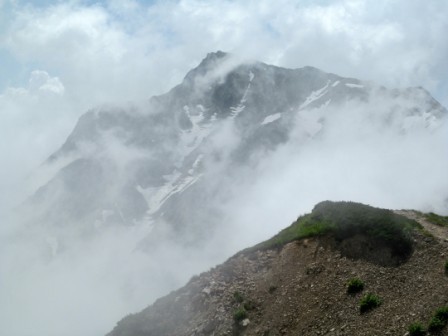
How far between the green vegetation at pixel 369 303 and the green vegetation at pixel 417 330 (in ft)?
11.9

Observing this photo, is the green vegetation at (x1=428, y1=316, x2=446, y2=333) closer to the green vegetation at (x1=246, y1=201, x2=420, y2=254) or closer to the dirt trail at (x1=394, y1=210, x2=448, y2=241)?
the green vegetation at (x1=246, y1=201, x2=420, y2=254)

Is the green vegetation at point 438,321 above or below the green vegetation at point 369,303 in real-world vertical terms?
below

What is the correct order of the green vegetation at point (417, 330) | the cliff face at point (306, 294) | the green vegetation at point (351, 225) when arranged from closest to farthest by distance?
the green vegetation at point (417, 330)
the cliff face at point (306, 294)
the green vegetation at point (351, 225)

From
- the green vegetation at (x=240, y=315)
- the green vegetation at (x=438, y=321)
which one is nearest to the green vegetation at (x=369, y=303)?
the green vegetation at (x=438, y=321)

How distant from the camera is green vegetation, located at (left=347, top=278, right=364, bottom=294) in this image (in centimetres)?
2609

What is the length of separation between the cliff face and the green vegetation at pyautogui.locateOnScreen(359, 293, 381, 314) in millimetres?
256

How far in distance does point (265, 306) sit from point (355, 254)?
655 centimetres

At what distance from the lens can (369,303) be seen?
2408 cm

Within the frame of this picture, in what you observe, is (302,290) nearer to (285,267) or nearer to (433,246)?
(285,267)

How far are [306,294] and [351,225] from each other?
21.7ft

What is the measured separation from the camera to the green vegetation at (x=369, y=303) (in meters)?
23.9

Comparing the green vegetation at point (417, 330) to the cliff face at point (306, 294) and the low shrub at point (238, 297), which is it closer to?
the cliff face at point (306, 294)

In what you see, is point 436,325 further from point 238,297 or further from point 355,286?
point 238,297

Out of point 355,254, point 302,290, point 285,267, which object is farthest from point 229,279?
point 355,254
